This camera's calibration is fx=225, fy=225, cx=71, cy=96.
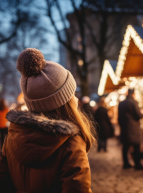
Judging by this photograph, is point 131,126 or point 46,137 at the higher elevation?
point 46,137

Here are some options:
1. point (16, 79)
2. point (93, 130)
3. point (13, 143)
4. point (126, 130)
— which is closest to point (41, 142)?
point (13, 143)

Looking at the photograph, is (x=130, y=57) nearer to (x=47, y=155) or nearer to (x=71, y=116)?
(x=71, y=116)

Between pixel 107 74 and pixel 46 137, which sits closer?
pixel 46 137

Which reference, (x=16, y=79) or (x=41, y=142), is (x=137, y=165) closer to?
(x=41, y=142)

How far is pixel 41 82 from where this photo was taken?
148 centimetres

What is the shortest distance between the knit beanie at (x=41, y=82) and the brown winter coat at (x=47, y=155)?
12 cm

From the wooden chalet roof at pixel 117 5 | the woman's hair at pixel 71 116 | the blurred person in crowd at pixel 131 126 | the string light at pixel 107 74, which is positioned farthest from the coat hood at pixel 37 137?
the wooden chalet roof at pixel 117 5

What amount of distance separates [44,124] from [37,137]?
0.09m

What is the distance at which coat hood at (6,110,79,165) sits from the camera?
1.35 metres

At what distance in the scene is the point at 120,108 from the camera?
5.85 m

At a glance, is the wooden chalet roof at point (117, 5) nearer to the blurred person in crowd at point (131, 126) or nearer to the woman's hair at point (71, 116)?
the blurred person in crowd at point (131, 126)

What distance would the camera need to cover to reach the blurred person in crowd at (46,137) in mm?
1358

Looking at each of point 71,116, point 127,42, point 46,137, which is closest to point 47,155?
point 46,137

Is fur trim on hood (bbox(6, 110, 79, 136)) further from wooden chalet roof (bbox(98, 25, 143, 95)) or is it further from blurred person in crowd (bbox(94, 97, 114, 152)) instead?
blurred person in crowd (bbox(94, 97, 114, 152))
